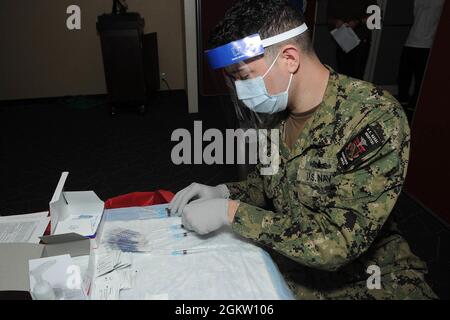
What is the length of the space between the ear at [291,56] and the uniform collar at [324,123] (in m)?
0.12

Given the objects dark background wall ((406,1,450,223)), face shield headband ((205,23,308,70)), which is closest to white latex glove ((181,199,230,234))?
face shield headband ((205,23,308,70))

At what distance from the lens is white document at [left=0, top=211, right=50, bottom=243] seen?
909 mm

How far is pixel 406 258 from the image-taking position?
94cm

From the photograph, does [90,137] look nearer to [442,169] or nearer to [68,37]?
[68,37]

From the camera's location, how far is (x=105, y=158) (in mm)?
2783

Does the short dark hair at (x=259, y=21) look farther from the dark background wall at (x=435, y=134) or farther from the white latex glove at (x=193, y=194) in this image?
the dark background wall at (x=435, y=134)

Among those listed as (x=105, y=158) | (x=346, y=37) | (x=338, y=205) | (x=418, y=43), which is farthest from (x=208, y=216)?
(x=418, y=43)

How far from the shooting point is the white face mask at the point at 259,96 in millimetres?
904

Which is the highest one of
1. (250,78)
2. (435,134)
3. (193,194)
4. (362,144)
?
(250,78)

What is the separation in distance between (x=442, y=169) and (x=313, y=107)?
1.43 meters

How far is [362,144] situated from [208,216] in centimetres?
41

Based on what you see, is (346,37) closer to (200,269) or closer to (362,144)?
(362,144)

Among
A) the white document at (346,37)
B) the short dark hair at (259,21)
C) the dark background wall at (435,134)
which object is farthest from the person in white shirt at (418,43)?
the short dark hair at (259,21)
